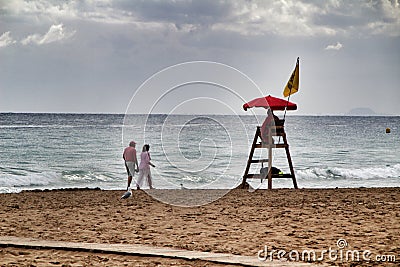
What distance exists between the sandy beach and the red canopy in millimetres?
2192

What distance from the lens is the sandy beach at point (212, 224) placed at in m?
7.28

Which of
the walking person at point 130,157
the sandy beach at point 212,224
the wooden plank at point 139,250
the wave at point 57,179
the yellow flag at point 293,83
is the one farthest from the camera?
the wave at point 57,179

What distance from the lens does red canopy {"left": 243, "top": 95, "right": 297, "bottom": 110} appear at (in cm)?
1435

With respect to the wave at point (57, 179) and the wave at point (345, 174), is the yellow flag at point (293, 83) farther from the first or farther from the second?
the wave at point (345, 174)

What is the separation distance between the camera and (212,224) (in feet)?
31.1

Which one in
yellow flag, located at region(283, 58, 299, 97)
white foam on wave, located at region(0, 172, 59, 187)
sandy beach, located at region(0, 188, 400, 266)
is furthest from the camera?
white foam on wave, located at region(0, 172, 59, 187)

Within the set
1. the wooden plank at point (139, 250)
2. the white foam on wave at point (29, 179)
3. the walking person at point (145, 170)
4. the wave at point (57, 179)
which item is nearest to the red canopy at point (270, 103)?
the walking person at point (145, 170)

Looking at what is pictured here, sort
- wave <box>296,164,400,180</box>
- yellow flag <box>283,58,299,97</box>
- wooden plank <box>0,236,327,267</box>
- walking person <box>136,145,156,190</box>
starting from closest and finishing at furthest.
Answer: wooden plank <box>0,236,327,267</box>
yellow flag <box>283,58,299,97</box>
walking person <box>136,145,156,190</box>
wave <box>296,164,400,180</box>

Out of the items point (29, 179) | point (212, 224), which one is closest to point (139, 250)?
point (212, 224)

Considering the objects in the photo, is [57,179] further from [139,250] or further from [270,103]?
[139,250]

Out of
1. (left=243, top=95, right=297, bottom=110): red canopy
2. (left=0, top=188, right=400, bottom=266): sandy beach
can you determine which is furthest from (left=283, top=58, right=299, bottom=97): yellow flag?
(left=0, top=188, right=400, bottom=266): sandy beach

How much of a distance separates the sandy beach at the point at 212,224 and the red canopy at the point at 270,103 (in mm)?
2192

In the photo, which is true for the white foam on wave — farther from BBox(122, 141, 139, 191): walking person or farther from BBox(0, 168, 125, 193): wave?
BBox(122, 141, 139, 191): walking person

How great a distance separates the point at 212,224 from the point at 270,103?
5.93 meters
